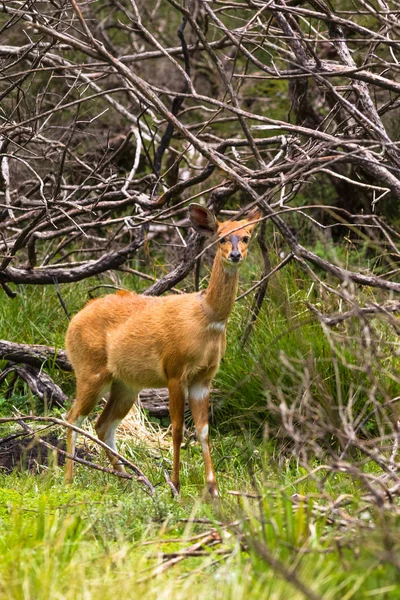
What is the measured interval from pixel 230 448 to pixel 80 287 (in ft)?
9.95

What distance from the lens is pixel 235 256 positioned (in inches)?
247

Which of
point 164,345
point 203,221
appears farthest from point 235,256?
point 164,345

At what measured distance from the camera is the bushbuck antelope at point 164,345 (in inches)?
259

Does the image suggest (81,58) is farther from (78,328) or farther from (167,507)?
(167,507)

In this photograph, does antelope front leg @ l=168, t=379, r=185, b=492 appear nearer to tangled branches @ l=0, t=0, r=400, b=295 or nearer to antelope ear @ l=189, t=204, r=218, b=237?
antelope ear @ l=189, t=204, r=218, b=237

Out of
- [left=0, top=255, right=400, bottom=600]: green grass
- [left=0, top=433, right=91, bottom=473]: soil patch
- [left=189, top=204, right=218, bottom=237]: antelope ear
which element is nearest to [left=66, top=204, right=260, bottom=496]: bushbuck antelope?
[left=189, top=204, right=218, bottom=237]: antelope ear

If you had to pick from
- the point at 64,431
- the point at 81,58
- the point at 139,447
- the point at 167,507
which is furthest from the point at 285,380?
the point at 81,58

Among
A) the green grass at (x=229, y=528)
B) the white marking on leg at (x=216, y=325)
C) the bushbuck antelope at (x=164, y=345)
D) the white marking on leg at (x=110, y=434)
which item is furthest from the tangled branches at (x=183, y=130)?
the white marking on leg at (x=110, y=434)

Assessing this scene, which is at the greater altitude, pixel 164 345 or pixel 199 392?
pixel 164 345

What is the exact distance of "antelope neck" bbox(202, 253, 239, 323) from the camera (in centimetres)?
654

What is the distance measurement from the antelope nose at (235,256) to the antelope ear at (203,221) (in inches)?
16.5

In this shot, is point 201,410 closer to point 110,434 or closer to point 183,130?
point 110,434

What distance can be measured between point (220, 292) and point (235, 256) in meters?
0.39

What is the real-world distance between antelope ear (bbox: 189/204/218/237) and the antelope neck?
20 centimetres
